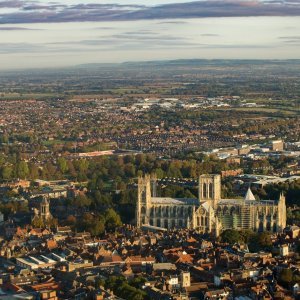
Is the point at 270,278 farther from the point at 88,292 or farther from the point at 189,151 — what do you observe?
the point at 189,151

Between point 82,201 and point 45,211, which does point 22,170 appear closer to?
point 82,201

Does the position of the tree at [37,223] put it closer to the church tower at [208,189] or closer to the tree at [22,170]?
the church tower at [208,189]

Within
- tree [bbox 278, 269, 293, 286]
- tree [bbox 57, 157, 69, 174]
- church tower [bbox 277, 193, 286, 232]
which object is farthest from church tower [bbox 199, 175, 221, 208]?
tree [bbox 57, 157, 69, 174]

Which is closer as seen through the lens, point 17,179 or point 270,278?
point 270,278

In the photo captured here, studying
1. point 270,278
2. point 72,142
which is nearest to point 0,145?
point 72,142

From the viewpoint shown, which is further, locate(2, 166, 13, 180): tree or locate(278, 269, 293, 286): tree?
locate(2, 166, 13, 180): tree

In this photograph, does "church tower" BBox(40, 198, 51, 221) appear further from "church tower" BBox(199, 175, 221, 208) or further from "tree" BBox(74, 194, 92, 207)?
"church tower" BBox(199, 175, 221, 208)

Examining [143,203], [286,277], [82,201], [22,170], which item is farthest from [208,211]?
[22,170]

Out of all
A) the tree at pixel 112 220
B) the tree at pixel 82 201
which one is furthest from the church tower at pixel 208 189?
the tree at pixel 82 201
